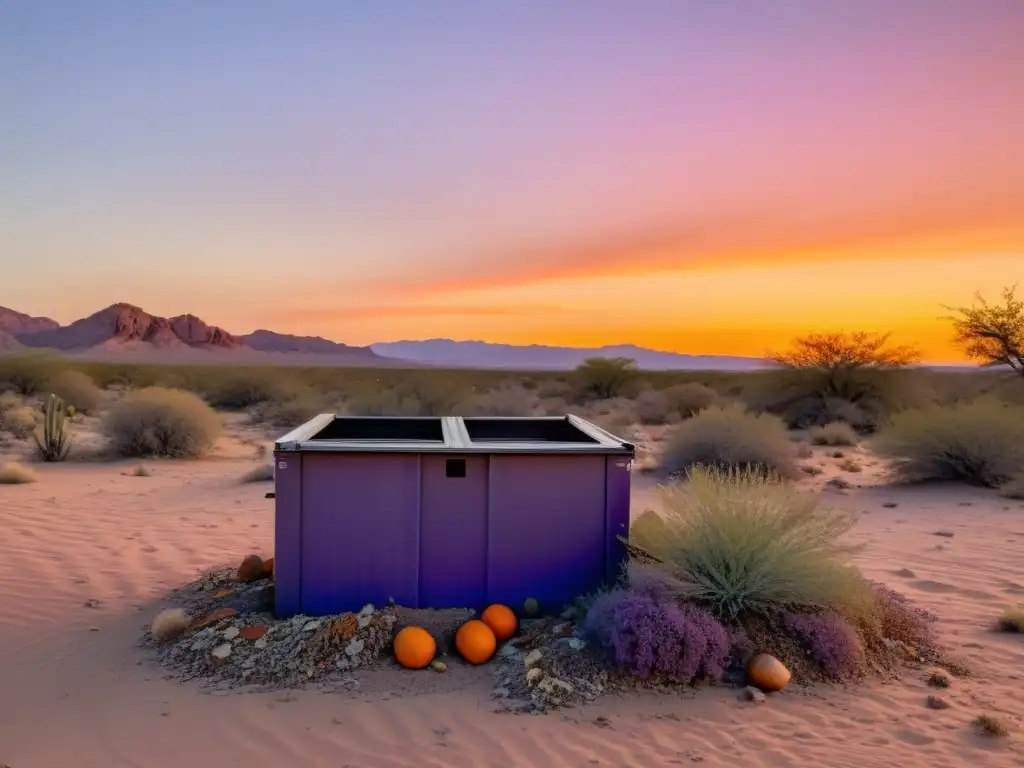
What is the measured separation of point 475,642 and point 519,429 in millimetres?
3511

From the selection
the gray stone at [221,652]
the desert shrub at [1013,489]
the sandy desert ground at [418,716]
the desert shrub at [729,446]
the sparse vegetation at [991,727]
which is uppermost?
the desert shrub at [729,446]

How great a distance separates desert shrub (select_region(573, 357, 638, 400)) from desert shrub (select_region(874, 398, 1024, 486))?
22093mm

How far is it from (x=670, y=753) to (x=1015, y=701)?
7.76 feet

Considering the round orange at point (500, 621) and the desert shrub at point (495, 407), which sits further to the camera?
the desert shrub at point (495, 407)

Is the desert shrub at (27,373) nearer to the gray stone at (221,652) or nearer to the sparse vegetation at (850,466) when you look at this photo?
the sparse vegetation at (850,466)

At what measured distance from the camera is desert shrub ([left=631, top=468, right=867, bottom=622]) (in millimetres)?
5645

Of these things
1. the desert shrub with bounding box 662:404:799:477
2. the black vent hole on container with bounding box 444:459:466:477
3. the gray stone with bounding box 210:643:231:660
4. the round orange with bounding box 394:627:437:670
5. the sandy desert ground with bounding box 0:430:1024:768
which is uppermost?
the black vent hole on container with bounding box 444:459:466:477

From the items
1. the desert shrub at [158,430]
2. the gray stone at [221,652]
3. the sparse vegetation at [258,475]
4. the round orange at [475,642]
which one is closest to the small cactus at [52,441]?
the desert shrub at [158,430]

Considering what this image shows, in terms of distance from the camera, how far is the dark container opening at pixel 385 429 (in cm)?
852

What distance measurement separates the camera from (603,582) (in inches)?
245

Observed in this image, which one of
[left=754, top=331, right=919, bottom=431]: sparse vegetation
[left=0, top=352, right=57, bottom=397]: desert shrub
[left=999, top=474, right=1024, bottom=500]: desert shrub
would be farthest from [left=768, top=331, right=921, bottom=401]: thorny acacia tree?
[left=0, top=352, right=57, bottom=397]: desert shrub

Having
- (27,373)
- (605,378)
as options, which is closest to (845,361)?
(605,378)

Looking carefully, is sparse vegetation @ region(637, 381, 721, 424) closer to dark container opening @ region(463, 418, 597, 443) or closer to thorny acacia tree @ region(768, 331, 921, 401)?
thorny acacia tree @ region(768, 331, 921, 401)

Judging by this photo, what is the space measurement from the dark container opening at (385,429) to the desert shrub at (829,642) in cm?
405
